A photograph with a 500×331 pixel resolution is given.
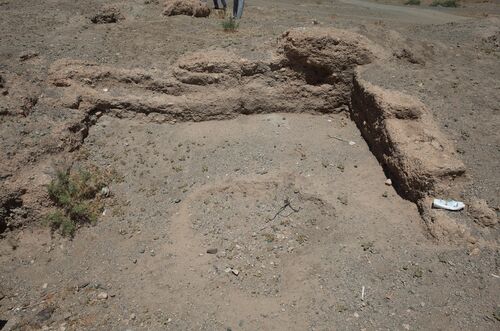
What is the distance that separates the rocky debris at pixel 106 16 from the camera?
335 inches

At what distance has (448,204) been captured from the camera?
17.0ft

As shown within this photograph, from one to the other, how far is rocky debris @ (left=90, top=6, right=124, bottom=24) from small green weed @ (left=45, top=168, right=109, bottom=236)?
4061mm

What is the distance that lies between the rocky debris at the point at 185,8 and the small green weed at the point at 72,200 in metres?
4.90

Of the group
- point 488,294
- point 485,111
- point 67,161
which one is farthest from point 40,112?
point 485,111

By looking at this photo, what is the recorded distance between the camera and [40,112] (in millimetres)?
6324

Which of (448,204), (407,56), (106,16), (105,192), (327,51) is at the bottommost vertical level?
(105,192)

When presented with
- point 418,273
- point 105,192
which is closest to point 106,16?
point 105,192

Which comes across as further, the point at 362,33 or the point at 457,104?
the point at 362,33

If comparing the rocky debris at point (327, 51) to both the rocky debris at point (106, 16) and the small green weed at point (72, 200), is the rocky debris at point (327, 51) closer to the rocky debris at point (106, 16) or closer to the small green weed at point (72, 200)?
the rocky debris at point (106, 16)

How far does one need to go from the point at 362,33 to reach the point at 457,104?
237 cm

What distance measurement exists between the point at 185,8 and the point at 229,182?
5175 millimetres

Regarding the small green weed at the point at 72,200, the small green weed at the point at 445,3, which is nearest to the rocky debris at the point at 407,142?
the small green weed at the point at 72,200

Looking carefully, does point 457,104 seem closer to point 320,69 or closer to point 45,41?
point 320,69

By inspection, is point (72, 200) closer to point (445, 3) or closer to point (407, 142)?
point (407, 142)
